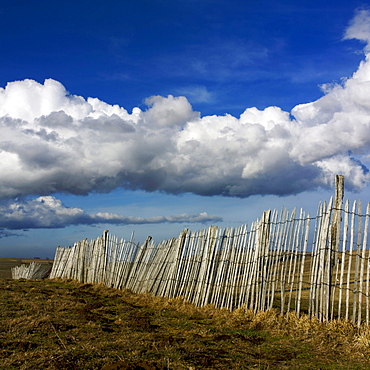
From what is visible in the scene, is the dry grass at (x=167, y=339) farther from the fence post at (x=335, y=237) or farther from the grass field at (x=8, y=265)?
the grass field at (x=8, y=265)

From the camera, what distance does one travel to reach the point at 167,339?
578cm

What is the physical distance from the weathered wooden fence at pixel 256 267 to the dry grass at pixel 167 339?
0.44m

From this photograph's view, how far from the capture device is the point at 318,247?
7152 millimetres

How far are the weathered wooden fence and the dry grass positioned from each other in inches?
17.2

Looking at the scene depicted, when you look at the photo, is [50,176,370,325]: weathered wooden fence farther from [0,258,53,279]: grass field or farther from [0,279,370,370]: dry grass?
[0,258,53,279]: grass field

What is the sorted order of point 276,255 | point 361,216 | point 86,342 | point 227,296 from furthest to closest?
point 227,296 → point 276,255 → point 361,216 → point 86,342

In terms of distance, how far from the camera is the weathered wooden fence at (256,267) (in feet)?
22.4

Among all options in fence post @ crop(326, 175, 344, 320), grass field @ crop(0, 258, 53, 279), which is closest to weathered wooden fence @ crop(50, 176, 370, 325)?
fence post @ crop(326, 175, 344, 320)

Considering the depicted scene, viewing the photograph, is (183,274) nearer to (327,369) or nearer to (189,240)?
(189,240)

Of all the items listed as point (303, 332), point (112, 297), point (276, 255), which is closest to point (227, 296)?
point (276, 255)

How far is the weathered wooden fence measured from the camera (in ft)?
22.4

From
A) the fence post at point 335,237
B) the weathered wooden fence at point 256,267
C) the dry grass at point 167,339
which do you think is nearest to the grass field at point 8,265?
the weathered wooden fence at point 256,267

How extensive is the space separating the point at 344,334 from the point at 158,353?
10.1 ft

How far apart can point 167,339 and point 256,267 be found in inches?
122
